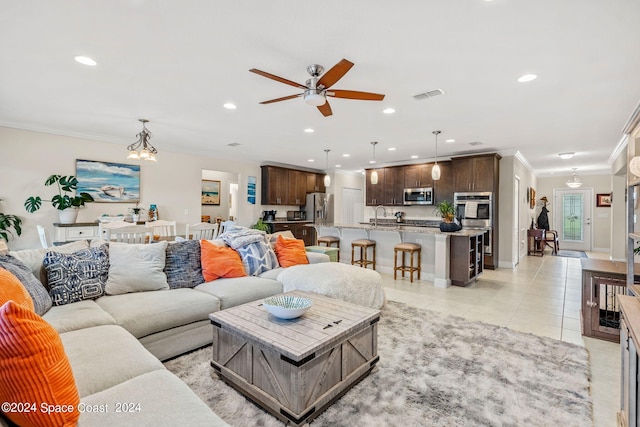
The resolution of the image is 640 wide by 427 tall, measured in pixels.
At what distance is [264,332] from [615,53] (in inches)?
129

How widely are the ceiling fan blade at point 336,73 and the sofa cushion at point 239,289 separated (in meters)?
1.93

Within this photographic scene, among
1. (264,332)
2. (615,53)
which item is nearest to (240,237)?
(264,332)

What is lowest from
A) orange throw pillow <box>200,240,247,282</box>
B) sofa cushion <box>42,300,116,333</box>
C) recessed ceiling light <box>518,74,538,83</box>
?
sofa cushion <box>42,300,116,333</box>

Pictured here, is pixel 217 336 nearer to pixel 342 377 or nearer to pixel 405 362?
pixel 342 377

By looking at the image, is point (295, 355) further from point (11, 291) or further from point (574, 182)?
point (574, 182)

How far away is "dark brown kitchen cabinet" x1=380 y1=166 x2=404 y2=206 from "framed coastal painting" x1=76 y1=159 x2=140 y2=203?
18.5 feet

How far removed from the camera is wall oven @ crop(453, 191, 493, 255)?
6258mm

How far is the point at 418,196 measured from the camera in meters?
7.38

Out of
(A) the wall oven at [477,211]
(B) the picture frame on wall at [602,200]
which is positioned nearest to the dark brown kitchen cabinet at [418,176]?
(A) the wall oven at [477,211]

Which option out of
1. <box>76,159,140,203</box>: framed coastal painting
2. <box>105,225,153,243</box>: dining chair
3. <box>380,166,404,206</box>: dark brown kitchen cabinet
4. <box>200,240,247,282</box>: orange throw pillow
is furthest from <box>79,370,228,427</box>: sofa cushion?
<box>380,166,404,206</box>: dark brown kitchen cabinet

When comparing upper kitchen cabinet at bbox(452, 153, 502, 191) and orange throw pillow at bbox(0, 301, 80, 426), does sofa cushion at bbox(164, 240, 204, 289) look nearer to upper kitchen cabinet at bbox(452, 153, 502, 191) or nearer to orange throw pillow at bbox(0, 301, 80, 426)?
orange throw pillow at bbox(0, 301, 80, 426)

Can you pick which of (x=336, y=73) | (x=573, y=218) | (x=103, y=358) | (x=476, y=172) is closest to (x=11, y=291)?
(x=103, y=358)

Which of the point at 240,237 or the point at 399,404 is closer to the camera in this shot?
the point at 399,404

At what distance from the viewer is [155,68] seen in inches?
105
